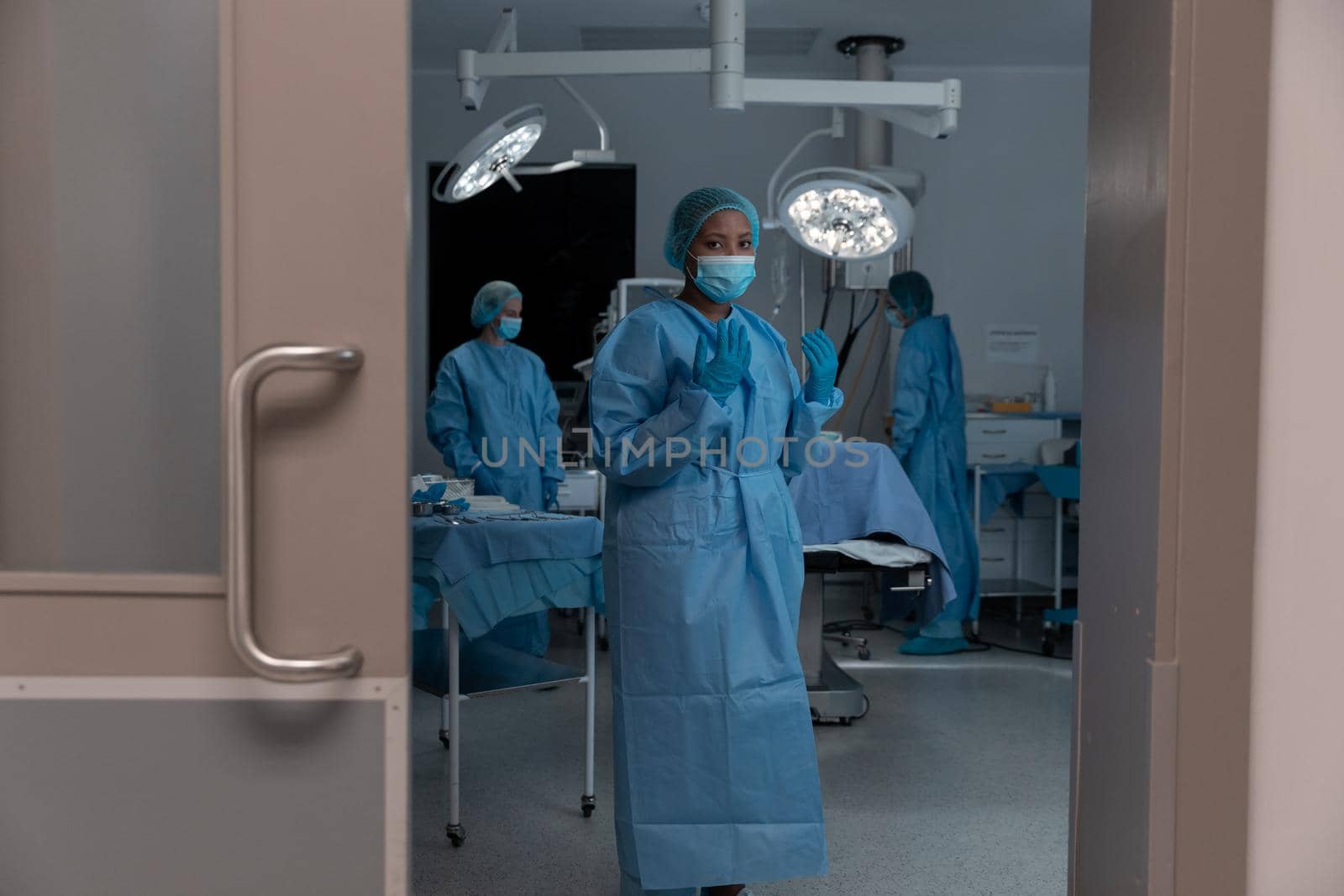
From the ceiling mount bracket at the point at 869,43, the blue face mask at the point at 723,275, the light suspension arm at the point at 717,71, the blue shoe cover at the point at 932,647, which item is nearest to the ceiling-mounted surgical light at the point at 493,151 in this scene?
the light suspension arm at the point at 717,71

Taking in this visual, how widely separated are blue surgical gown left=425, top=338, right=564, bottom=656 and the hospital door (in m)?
3.25

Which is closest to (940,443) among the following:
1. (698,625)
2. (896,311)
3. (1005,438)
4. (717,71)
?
(896,311)

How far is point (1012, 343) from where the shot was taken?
6316 mm

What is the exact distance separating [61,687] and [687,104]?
562cm

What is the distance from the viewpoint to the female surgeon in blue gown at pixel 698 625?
2162mm

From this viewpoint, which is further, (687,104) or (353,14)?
(687,104)

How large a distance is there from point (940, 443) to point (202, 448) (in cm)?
410

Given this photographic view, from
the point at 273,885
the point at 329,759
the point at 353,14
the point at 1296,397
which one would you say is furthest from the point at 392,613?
the point at 1296,397

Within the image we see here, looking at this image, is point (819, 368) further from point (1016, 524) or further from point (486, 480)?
point (1016, 524)

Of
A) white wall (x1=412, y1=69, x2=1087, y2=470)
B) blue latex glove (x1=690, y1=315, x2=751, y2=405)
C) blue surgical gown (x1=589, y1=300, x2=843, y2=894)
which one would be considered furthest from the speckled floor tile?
white wall (x1=412, y1=69, x2=1087, y2=470)

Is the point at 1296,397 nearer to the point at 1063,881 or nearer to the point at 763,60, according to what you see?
the point at 1063,881

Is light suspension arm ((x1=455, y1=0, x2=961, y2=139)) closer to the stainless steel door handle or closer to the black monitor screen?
the stainless steel door handle

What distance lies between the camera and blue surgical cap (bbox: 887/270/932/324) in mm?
5074

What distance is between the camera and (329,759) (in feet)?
3.66
